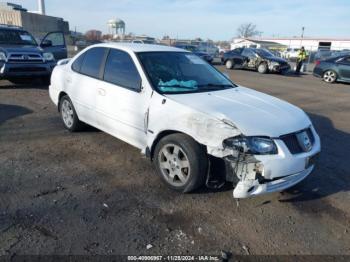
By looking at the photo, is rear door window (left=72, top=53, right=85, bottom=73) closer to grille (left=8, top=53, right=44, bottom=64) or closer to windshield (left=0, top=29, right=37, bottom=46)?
grille (left=8, top=53, right=44, bottom=64)

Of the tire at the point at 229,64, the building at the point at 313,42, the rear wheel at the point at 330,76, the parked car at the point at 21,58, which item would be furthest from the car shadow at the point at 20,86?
the building at the point at 313,42

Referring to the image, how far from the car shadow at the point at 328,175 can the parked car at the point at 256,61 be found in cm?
1368

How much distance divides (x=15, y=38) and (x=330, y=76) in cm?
1446

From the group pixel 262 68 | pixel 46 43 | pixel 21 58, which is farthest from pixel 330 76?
pixel 21 58

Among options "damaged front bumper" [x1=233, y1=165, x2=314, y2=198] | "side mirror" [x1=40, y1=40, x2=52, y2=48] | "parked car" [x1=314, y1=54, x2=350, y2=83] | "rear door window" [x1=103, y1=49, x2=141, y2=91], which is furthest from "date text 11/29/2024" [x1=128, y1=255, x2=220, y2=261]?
"parked car" [x1=314, y1=54, x2=350, y2=83]

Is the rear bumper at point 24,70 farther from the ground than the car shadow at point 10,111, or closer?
farther from the ground

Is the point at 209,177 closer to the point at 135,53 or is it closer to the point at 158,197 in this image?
the point at 158,197

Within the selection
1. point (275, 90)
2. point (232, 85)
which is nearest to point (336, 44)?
point (275, 90)

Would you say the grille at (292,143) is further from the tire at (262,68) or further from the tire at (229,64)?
the tire at (229,64)

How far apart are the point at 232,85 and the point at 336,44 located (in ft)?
200

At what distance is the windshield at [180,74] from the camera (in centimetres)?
404

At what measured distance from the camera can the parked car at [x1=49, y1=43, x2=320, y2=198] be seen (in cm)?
319

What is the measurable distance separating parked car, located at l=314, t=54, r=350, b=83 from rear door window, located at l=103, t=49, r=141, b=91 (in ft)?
47.0

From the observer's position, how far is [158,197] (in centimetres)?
363
